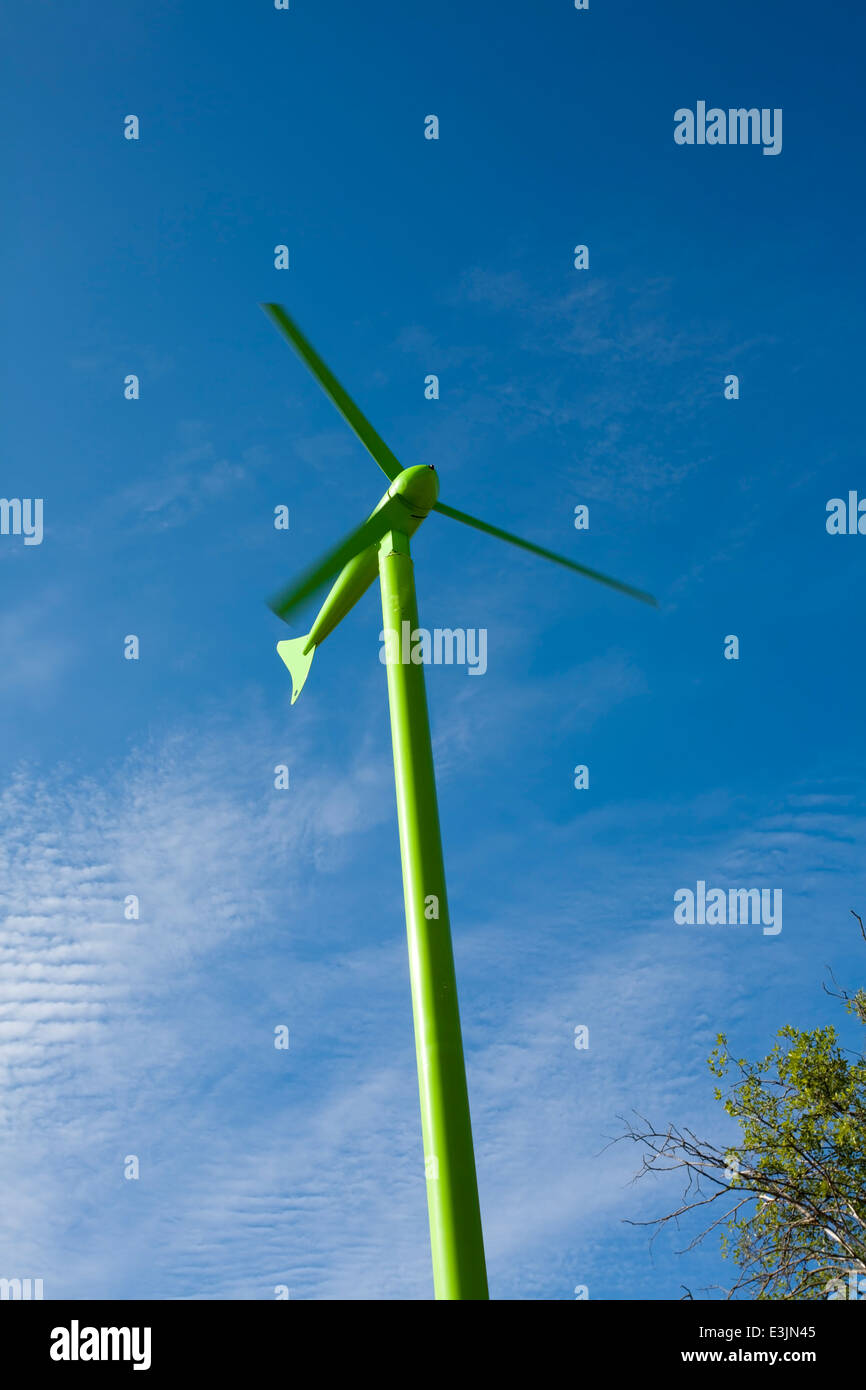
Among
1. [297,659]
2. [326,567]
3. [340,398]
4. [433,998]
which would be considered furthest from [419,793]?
[340,398]

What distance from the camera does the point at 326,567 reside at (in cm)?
1474

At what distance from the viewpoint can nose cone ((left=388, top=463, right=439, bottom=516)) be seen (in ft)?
51.6

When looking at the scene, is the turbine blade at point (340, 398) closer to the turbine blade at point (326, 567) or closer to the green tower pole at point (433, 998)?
the turbine blade at point (326, 567)

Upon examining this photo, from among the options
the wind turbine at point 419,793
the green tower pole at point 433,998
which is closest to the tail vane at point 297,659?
the wind turbine at point 419,793

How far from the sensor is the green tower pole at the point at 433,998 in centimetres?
988

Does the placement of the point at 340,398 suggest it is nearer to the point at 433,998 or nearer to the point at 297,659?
the point at 297,659

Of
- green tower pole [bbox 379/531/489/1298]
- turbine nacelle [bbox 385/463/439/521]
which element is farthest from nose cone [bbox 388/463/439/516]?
green tower pole [bbox 379/531/489/1298]

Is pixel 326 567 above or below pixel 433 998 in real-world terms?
above

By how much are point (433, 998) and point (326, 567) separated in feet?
20.2

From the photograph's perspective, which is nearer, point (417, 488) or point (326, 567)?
point (326, 567)

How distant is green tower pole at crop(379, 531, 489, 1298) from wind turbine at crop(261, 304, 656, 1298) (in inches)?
0.4

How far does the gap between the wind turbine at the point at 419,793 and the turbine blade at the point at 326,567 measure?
1 centimetres
